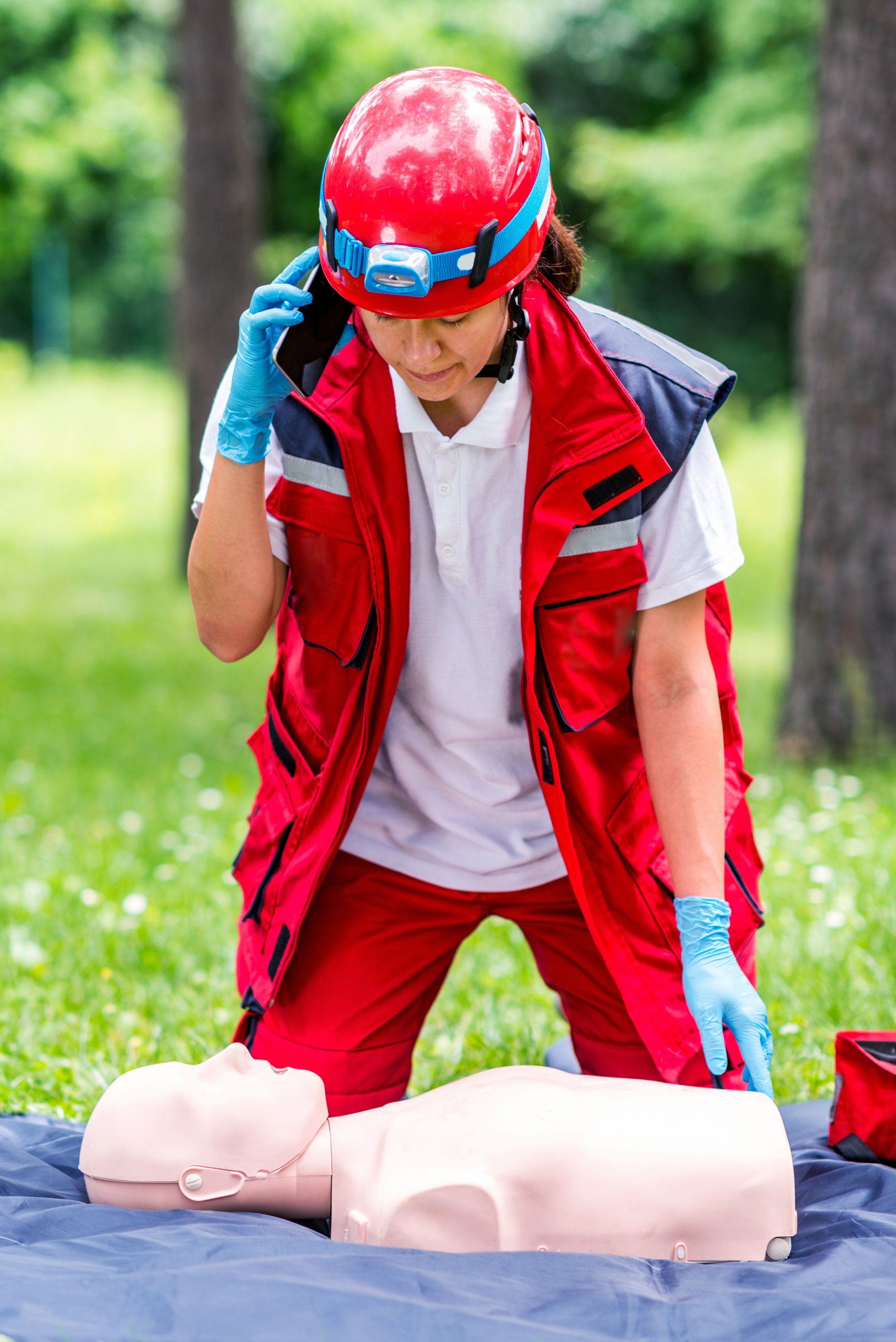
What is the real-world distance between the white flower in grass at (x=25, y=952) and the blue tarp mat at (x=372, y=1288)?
4.53 ft

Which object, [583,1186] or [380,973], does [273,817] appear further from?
[583,1186]

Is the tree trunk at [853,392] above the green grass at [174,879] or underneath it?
above

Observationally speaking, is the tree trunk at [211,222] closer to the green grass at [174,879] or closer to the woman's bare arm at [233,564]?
the green grass at [174,879]

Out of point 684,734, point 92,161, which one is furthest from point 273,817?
point 92,161

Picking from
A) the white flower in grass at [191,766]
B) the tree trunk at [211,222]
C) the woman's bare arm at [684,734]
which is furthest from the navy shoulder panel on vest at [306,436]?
the tree trunk at [211,222]

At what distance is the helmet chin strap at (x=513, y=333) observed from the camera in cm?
219

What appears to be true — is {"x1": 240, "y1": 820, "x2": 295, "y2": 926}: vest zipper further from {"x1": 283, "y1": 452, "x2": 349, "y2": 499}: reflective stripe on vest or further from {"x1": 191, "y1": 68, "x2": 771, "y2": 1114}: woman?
{"x1": 283, "y1": 452, "x2": 349, "y2": 499}: reflective stripe on vest

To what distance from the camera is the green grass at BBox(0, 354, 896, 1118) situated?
3.15 metres

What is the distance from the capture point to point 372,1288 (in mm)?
1878

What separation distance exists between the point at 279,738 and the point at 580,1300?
1.01 meters

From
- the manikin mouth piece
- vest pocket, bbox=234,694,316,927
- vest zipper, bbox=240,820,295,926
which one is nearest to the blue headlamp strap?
vest pocket, bbox=234,694,316,927

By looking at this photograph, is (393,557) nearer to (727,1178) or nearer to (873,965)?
(727,1178)

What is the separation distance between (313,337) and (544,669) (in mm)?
619

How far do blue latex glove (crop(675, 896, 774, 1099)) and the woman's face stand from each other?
35.2 inches
